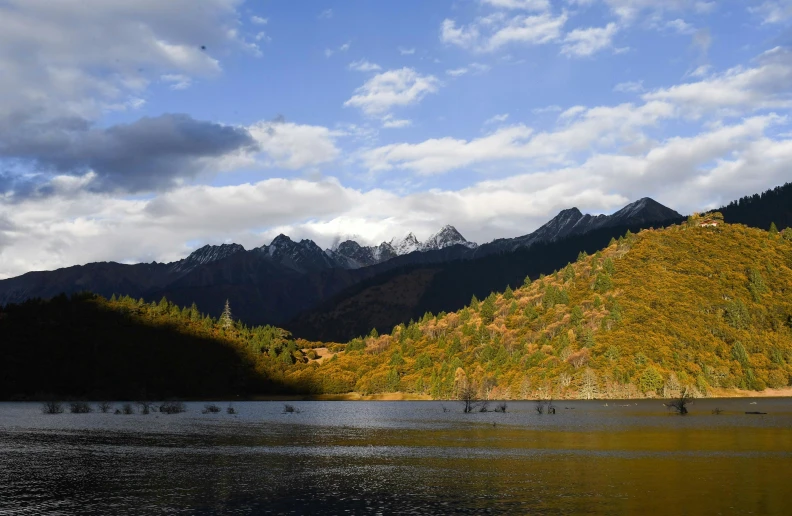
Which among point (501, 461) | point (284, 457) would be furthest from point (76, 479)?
point (501, 461)

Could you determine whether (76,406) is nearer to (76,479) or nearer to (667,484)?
(76,479)

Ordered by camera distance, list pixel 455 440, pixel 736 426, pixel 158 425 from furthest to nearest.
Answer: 1. pixel 158 425
2. pixel 736 426
3. pixel 455 440

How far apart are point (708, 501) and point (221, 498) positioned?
110 feet

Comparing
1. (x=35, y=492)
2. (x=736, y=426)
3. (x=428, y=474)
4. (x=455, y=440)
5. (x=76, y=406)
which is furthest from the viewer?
(x=76, y=406)

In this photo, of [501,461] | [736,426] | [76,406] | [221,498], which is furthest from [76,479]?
[76,406]

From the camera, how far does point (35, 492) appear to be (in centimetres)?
4941

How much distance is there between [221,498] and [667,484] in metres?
34.2

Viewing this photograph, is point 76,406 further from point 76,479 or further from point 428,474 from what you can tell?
point 428,474

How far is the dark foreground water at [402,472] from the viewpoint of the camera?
147 ft

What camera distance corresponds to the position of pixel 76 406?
Answer: 17925 centimetres

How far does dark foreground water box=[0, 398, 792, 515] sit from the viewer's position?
147 feet

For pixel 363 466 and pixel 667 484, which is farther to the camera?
pixel 363 466

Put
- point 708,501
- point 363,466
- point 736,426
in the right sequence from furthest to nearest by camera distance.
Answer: point 736,426, point 363,466, point 708,501

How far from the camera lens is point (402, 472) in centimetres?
6169
